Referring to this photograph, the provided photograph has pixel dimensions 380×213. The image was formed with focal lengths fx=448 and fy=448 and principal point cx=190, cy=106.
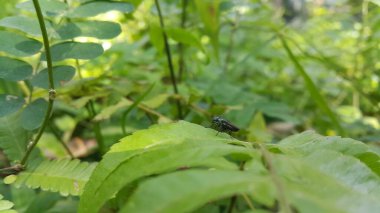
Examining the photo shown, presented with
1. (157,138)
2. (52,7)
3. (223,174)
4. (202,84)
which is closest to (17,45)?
(52,7)

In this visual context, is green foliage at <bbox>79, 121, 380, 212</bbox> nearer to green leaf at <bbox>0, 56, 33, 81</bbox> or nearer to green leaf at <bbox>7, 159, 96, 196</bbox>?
green leaf at <bbox>7, 159, 96, 196</bbox>

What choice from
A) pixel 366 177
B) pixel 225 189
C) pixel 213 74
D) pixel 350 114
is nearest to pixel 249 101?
pixel 213 74

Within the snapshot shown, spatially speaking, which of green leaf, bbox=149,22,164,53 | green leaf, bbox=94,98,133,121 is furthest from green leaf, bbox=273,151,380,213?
green leaf, bbox=149,22,164,53

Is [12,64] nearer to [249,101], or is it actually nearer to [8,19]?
[8,19]

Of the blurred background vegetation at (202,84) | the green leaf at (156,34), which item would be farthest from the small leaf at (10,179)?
the green leaf at (156,34)

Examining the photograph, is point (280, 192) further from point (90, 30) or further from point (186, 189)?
point (90, 30)

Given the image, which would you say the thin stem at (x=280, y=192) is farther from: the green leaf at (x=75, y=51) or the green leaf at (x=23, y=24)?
A: the green leaf at (x=23, y=24)
